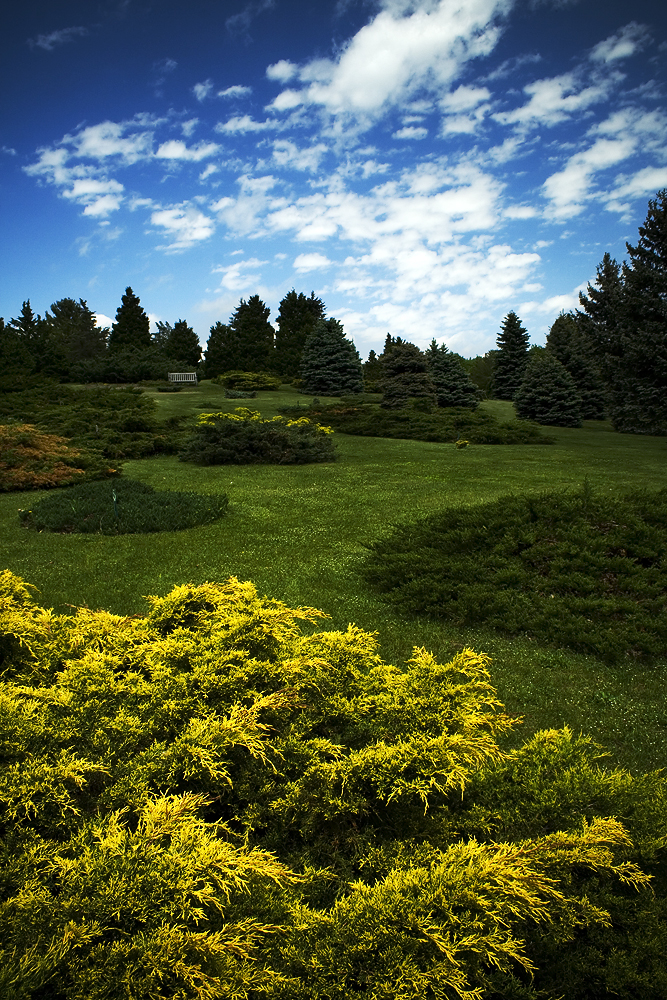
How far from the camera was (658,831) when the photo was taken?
1.98m

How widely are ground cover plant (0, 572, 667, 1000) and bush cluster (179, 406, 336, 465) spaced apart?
1231 centimetres

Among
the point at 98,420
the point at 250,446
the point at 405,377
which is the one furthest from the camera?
the point at 405,377

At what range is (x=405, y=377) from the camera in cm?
2992

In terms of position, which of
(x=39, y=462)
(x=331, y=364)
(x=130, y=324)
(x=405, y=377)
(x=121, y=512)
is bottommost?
(x=121, y=512)

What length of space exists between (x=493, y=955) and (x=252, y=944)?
661 millimetres

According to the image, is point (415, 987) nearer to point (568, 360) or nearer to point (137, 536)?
point (137, 536)

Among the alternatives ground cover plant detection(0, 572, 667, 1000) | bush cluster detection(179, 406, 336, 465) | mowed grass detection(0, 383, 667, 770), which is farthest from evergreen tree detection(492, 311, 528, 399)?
ground cover plant detection(0, 572, 667, 1000)

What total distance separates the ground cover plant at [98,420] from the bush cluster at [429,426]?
302 inches

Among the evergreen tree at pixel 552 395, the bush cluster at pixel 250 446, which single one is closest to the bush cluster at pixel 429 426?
the evergreen tree at pixel 552 395

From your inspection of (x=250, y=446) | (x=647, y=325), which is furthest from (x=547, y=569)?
(x=647, y=325)

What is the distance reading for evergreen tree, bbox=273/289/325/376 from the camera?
161ft

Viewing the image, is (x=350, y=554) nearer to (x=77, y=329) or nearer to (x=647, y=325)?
(x=647, y=325)

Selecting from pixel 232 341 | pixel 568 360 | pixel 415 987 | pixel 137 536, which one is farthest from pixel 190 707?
pixel 232 341

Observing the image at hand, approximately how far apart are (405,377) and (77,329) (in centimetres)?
6011
